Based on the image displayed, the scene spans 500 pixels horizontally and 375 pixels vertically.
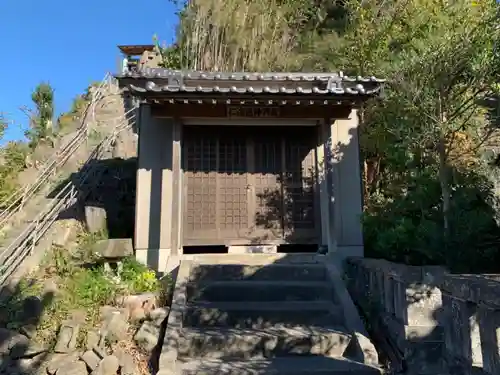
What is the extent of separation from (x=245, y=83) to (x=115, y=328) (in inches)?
186

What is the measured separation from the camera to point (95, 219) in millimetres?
8625

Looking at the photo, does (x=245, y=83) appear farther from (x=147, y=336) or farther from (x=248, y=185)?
(x=147, y=336)

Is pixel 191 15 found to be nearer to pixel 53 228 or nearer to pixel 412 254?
pixel 53 228

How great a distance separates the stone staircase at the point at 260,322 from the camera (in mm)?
4867

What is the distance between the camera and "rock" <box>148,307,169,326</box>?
A: 5672 millimetres

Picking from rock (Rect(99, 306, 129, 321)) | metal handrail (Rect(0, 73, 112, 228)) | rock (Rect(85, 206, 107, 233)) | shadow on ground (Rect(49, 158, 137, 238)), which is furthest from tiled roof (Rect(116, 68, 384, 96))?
metal handrail (Rect(0, 73, 112, 228))

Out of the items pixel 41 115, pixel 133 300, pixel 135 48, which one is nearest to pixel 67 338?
pixel 133 300

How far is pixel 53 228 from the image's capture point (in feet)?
27.5

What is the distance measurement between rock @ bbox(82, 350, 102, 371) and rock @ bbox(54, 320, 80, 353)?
0.96 feet

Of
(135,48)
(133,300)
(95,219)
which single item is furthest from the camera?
(135,48)

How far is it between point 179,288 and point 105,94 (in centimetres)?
1952

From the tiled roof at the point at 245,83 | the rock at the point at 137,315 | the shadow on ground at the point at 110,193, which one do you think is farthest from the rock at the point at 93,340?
the tiled roof at the point at 245,83

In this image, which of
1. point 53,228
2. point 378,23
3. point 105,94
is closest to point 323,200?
point 53,228

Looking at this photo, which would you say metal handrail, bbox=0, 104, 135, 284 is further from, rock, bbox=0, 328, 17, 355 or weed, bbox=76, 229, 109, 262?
rock, bbox=0, 328, 17, 355
